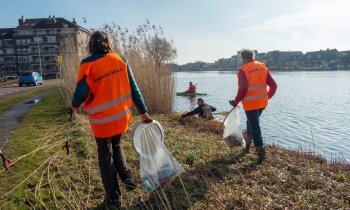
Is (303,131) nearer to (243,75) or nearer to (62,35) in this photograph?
(243,75)

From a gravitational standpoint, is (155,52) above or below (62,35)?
below

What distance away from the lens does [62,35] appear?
1400cm

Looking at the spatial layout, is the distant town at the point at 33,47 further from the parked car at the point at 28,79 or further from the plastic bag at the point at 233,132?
the plastic bag at the point at 233,132

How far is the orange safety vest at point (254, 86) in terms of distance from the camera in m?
6.06

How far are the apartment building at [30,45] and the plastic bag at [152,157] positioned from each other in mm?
77276

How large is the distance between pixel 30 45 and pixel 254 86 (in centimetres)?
8829

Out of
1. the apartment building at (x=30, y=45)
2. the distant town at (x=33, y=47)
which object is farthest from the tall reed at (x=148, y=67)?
the apartment building at (x=30, y=45)

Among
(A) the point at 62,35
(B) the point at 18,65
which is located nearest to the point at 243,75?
(A) the point at 62,35

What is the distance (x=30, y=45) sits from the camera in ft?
280

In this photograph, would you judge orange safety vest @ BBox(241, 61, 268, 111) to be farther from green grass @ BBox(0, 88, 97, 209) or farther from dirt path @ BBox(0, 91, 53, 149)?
dirt path @ BBox(0, 91, 53, 149)

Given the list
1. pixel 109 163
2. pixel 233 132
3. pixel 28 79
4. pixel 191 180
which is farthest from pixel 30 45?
pixel 109 163

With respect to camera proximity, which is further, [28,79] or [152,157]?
[28,79]

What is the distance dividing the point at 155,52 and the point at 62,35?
4.02 metres

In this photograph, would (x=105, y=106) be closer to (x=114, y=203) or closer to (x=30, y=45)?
(x=114, y=203)
